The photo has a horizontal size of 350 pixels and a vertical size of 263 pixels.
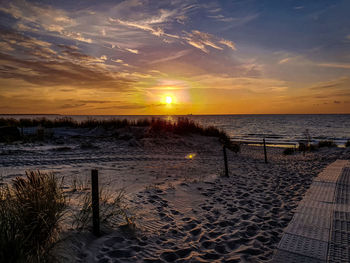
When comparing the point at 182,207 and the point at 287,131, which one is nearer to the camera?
the point at 182,207

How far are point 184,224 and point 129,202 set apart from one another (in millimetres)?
1559

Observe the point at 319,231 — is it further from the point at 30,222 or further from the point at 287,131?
the point at 287,131

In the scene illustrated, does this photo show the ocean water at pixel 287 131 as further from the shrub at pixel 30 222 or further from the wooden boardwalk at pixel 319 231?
the shrub at pixel 30 222

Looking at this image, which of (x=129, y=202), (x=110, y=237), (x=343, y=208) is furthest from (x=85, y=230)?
(x=343, y=208)

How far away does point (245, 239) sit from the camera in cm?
387

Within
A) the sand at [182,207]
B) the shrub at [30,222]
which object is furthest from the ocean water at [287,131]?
the shrub at [30,222]

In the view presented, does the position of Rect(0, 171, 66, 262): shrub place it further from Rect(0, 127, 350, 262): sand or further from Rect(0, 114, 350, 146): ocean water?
Rect(0, 114, 350, 146): ocean water

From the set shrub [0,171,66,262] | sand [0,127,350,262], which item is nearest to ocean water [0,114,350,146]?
sand [0,127,350,262]

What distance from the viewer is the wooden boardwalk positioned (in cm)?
322

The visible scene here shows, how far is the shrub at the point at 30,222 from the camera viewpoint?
2.31 meters

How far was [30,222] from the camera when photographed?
2.96m

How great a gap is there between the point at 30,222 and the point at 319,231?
183 inches

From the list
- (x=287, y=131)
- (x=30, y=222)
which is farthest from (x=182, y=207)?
(x=287, y=131)

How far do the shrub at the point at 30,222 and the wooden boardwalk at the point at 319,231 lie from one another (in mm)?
3196
